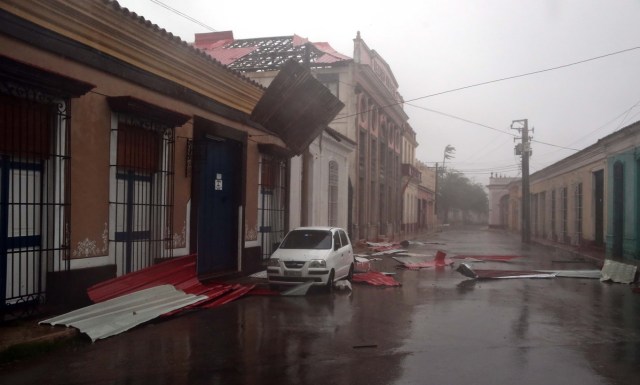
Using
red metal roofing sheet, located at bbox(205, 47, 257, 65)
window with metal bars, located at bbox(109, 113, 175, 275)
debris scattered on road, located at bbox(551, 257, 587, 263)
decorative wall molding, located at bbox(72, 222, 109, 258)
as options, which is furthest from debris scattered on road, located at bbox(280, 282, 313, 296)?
red metal roofing sheet, located at bbox(205, 47, 257, 65)

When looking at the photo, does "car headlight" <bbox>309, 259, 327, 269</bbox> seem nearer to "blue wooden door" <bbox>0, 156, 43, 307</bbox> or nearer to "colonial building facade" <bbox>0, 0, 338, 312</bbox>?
"colonial building facade" <bbox>0, 0, 338, 312</bbox>

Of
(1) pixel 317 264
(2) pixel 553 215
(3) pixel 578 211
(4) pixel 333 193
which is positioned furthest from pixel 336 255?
(2) pixel 553 215

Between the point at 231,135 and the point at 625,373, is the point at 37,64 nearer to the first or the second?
the point at 231,135

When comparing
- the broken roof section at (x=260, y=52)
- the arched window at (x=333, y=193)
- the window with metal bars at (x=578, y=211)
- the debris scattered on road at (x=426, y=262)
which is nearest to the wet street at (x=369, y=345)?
the debris scattered on road at (x=426, y=262)

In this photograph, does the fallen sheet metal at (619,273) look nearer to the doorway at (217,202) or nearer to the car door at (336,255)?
the car door at (336,255)

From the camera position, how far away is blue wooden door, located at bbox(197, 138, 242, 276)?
1345cm

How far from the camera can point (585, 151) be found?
89.1 feet

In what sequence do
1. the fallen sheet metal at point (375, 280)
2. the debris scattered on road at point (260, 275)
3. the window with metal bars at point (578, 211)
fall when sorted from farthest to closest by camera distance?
1. the window with metal bars at point (578, 211)
2. the debris scattered on road at point (260, 275)
3. the fallen sheet metal at point (375, 280)

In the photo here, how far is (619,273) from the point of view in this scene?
15.3 metres

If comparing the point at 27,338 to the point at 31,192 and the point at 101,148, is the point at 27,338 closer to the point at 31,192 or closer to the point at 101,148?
the point at 31,192

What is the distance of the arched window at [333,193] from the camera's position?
2314 cm

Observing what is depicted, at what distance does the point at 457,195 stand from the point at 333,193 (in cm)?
7611

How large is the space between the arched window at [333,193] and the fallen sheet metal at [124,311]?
43.5 feet

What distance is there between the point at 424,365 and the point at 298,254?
20.8ft
